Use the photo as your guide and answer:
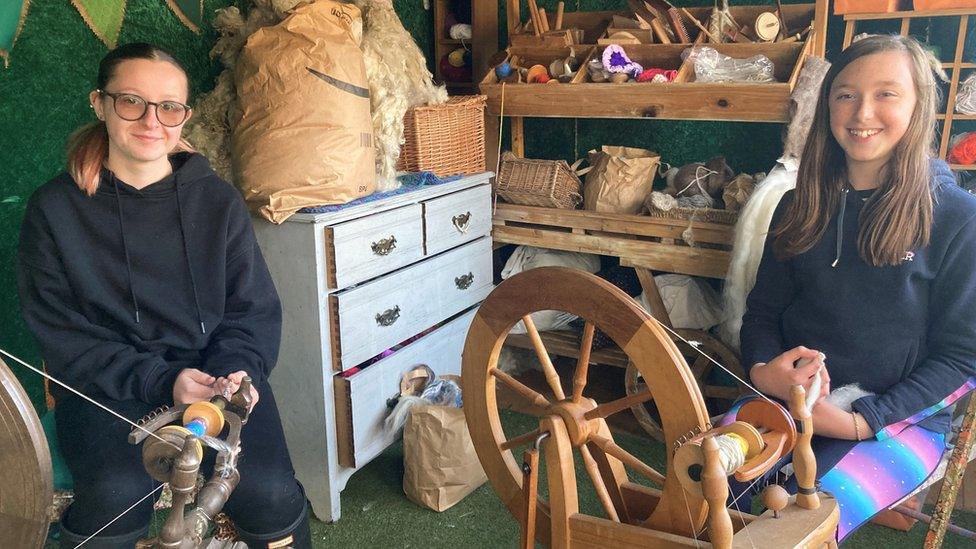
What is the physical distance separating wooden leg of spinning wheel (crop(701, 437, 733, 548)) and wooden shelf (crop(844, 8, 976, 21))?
1.95 metres

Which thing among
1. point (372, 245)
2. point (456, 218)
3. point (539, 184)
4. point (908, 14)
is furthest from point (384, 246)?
point (908, 14)

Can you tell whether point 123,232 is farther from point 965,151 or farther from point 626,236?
point 965,151

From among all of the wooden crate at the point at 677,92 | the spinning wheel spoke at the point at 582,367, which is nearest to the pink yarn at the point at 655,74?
the wooden crate at the point at 677,92

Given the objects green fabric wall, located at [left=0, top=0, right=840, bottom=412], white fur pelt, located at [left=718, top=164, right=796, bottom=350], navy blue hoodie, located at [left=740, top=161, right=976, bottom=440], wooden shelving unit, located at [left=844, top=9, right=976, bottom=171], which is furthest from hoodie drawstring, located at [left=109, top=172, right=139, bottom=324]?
wooden shelving unit, located at [left=844, top=9, right=976, bottom=171]

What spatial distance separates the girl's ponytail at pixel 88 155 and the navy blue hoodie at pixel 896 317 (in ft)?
4.93

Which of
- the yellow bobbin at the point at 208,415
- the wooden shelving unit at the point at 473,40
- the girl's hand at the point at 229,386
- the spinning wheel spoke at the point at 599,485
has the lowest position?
the spinning wheel spoke at the point at 599,485

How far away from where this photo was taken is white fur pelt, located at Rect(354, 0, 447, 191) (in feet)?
7.94

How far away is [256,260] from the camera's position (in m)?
1.89

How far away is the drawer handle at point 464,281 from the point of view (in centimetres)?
277

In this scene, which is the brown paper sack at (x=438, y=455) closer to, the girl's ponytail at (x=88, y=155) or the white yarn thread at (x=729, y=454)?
the girl's ponytail at (x=88, y=155)

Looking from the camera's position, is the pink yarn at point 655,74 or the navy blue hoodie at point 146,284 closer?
the navy blue hoodie at point 146,284

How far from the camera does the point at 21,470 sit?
987mm

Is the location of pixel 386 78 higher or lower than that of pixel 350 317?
higher

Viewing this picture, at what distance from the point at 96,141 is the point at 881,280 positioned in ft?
5.61
